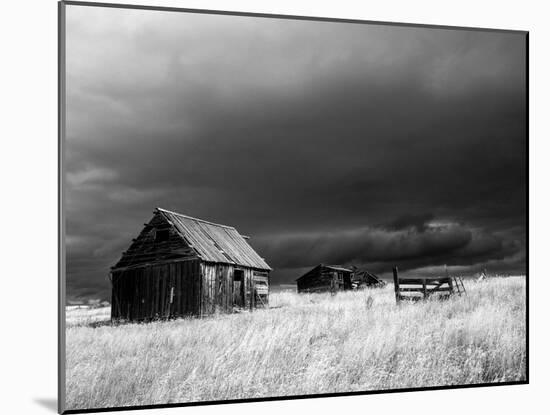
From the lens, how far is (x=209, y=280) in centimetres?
1580

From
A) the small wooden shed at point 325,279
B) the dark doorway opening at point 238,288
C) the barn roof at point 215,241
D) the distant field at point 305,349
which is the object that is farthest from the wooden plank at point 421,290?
the dark doorway opening at point 238,288

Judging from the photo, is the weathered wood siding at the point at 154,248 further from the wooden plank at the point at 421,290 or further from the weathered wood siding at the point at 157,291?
the wooden plank at the point at 421,290

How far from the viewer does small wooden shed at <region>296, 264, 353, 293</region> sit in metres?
13.7

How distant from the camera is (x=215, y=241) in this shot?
50.4 feet

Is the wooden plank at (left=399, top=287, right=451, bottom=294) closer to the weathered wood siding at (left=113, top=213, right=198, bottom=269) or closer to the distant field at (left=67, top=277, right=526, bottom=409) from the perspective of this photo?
the distant field at (left=67, top=277, right=526, bottom=409)

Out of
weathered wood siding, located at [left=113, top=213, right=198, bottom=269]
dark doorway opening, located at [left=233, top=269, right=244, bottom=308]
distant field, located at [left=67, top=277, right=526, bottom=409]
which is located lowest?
distant field, located at [left=67, top=277, right=526, bottom=409]

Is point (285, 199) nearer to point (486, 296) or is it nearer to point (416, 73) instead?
point (416, 73)

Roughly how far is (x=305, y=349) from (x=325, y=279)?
2.18m

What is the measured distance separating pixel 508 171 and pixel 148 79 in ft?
23.8

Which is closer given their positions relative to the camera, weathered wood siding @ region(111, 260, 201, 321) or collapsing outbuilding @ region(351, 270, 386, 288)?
weathered wood siding @ region(111, 260, 201, 321)

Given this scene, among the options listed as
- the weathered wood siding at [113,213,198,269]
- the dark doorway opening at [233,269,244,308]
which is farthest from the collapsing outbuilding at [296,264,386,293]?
the weathered wood siding at [113,213,198,269]

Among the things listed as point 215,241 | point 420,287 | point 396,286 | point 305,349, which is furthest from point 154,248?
point 420,287

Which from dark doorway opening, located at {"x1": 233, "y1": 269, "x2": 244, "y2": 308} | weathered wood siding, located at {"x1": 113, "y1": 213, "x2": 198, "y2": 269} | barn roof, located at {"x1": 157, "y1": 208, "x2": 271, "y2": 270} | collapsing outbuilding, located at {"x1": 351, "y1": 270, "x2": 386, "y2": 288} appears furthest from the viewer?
dark doorway opening, located at {"x1": 233, "y1": 269, "x2": 244, "y2": 308}

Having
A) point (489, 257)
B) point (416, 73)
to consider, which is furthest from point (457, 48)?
point (489, 257)
